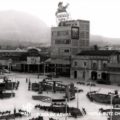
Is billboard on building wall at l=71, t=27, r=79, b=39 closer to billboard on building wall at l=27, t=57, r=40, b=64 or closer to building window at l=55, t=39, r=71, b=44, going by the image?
building window at l=55, t=39, r=71, b=44

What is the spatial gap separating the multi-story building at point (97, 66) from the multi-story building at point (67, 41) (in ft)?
16.7

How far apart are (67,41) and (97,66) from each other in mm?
17454

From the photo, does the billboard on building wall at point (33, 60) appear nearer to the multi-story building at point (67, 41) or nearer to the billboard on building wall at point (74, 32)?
the multi-story building at point (67, 41)

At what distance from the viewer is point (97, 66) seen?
282ft

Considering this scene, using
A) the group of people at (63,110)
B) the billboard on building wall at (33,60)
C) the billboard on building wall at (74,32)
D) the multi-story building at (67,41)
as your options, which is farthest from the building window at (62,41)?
the group of people at (63,110)

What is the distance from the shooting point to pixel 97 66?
282ft

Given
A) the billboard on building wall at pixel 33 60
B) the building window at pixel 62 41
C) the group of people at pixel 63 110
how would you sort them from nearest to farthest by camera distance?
the group of people at pixel 63 110, the building window at pixel 62 41, the billboard on building wall at pixel 33 60

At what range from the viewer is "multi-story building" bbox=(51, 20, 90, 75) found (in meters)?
98.8

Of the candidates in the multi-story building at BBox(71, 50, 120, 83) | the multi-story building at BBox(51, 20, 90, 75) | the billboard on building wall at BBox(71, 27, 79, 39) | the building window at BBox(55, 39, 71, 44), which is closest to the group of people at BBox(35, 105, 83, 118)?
the multi-story building at BBox(71, 50, 120, 83)

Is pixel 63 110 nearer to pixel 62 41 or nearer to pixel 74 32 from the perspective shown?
pixel 74 32

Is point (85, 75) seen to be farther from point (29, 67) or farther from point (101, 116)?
point (101, 116)

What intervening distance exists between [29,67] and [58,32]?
19.8 m

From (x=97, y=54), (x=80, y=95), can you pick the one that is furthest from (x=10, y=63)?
(x=80, y=95)

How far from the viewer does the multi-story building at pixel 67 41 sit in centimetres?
9875
